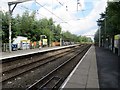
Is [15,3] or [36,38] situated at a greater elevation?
[15,3]

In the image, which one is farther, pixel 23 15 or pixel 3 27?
pixel 23 15

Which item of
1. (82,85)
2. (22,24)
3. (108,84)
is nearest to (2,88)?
(82,85)

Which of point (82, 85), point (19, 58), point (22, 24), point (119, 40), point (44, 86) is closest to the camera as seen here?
point (82, 85)

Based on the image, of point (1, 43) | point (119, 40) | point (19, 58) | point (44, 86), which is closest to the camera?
point (44, 86)

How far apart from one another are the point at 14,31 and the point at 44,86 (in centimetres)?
2975

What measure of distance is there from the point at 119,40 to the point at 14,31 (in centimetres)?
1880

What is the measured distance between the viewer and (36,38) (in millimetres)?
61688

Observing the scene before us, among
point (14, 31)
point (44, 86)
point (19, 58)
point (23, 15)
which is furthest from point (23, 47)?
point (44, 86)

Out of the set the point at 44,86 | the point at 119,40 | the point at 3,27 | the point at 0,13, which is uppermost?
the point at 0,13

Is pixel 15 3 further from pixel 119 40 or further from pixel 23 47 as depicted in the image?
pixel 23 47

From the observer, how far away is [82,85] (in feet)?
32.4

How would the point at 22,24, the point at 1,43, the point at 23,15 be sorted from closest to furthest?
1. the point at 1,43
2. the point at 22,24
3. the point at 23,15

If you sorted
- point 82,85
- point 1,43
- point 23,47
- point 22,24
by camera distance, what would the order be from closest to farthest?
point 82,85 → point 1,43 → point 23,47 → point 22,24

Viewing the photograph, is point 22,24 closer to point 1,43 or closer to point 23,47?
point 23,47
